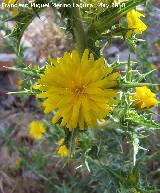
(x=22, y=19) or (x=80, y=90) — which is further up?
(x=22, y=19)

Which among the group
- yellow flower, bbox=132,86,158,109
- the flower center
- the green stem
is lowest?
yellow flower, bbox=132,86,158,109

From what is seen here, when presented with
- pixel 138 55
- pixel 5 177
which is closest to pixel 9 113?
pixel 5 177

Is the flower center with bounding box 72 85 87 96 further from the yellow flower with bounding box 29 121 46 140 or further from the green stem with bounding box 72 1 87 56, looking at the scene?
the yellow flower with bounding box 29 121 46 140

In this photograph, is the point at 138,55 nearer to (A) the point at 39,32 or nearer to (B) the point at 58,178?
(B) the point at 58,178

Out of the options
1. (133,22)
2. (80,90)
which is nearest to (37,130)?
(80,90)

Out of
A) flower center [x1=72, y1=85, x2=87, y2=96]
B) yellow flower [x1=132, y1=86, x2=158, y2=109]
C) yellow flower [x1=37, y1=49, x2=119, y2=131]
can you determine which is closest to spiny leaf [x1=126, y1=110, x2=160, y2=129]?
yellow flower [x1=132, y1=86, x2=158, y2=109]

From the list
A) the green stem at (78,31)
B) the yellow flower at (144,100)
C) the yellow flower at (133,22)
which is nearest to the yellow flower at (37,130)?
the yellow flower at (144,100)

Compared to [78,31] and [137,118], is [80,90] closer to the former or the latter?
[78,31]
